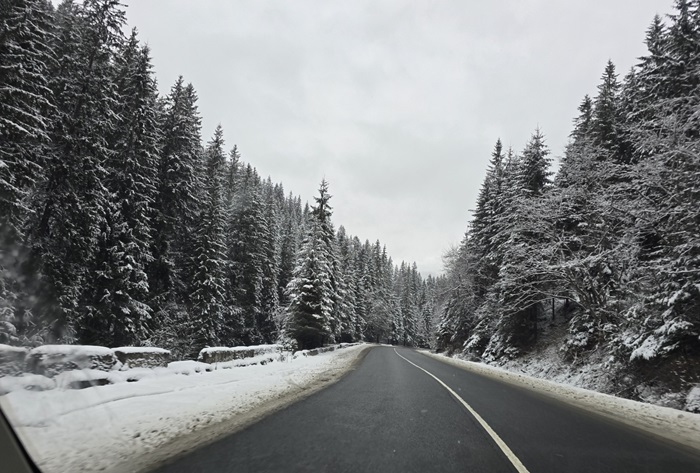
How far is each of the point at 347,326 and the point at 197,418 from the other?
44.1 metres

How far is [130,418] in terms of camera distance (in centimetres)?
544

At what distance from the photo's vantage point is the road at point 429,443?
4.08 metres

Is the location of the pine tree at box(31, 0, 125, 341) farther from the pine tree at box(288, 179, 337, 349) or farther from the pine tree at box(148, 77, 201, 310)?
the pine tree at box(288, 179, 337, 349)

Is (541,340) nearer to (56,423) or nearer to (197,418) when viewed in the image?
(197,418)

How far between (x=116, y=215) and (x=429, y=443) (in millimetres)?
18493

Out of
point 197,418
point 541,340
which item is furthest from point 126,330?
point 541,340

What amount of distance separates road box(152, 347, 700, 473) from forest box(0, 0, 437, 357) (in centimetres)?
302

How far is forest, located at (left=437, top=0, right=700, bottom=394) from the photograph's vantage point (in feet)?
38.4

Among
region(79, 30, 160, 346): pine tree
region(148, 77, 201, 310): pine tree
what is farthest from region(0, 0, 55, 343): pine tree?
region(148, 77, 201, 310): pine tree

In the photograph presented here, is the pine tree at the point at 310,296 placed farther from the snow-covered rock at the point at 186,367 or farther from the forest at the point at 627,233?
the snow-covered rock at the point at 186,367

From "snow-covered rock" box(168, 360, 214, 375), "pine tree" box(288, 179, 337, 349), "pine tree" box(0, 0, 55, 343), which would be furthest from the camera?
"pine tree" box(288, 179, 337, 349)

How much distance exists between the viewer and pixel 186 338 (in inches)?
1012

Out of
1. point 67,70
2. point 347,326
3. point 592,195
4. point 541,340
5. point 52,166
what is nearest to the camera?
point 52,166

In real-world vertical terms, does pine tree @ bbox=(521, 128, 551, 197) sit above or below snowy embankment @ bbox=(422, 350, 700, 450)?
above
